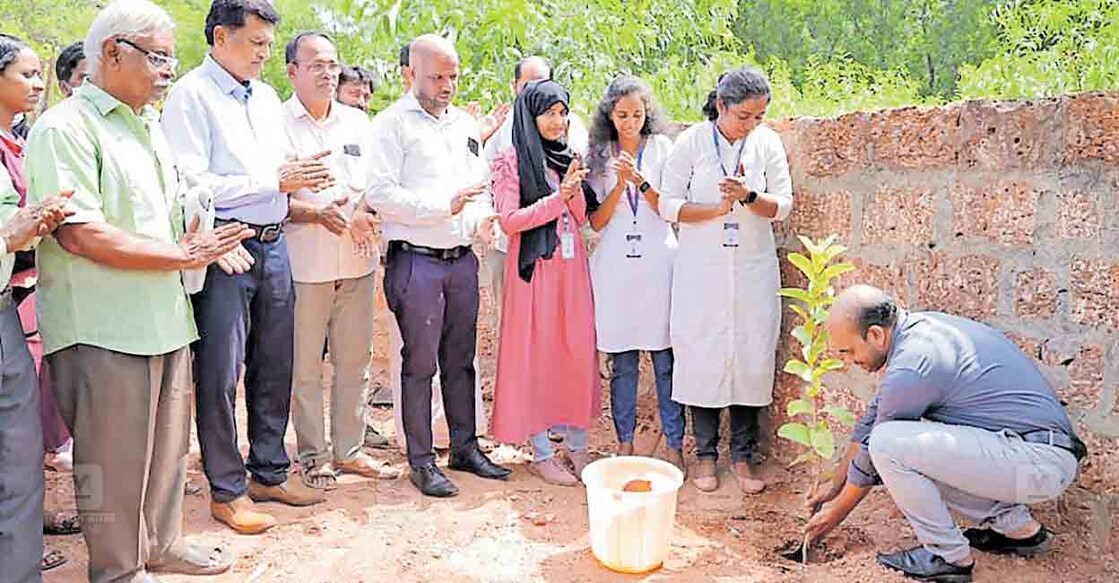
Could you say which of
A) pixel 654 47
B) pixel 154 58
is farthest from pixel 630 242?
pixel 654 47

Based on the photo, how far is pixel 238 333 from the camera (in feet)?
11.2

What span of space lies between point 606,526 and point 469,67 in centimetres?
374

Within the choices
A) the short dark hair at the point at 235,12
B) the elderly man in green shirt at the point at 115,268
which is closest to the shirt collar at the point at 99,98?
the elderly man in green shirt at the point at 115,268

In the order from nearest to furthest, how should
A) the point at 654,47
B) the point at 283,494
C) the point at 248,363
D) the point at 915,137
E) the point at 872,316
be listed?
the point at 872,316 < the point at 915,137 < the point at 248,363 < the point at 283,494 < the point at 654,47

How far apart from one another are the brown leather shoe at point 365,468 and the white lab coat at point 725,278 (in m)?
1.31

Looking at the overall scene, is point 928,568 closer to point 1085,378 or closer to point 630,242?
point 1085,378

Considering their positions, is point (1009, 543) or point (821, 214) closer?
point (1009, 543)

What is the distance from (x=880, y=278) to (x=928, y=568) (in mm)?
1154

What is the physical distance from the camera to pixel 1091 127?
311 cm

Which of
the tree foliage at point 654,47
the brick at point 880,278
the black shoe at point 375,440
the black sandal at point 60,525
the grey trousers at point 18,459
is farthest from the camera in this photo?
the tree foliage at point 654,47

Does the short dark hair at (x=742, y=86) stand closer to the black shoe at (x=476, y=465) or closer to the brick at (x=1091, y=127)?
the brick at (x=1091, y=127)

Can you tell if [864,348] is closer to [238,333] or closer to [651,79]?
[238,333]

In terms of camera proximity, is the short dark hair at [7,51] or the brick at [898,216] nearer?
the short dark hair at [7,51]

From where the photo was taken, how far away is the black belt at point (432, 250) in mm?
3895
